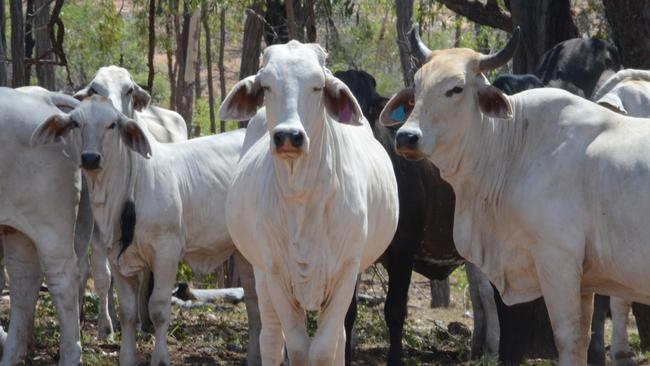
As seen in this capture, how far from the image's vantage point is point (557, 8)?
11.6 m

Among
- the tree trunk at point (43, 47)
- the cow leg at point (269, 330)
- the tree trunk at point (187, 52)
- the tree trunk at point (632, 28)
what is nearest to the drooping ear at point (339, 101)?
the cow leg at point (269, 330)

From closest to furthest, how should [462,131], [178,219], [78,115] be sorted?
1. [462,131]
2. [78,115]
3. [178,219]

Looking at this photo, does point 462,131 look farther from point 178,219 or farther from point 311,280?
point 178,219

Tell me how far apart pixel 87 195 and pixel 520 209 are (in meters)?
3.47

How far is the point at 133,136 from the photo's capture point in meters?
9.04

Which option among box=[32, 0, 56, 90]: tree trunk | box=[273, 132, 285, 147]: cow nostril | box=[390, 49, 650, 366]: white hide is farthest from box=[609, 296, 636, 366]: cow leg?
box=[32, 0, 56, 90]: tree trunk

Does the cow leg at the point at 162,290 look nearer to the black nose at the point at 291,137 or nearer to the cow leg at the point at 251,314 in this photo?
the cow leg at the point at 251,314

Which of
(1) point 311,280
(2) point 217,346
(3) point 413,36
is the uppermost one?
(3) point 413,36

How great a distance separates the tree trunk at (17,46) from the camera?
472 inches

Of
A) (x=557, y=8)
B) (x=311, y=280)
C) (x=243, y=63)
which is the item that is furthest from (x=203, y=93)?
(x=311, y=280)

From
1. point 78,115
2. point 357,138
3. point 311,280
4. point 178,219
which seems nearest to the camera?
point 311,280

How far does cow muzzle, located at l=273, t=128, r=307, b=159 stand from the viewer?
244 inches

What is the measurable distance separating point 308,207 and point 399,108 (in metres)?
1.06

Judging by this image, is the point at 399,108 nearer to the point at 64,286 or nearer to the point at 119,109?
the point at 64,286
